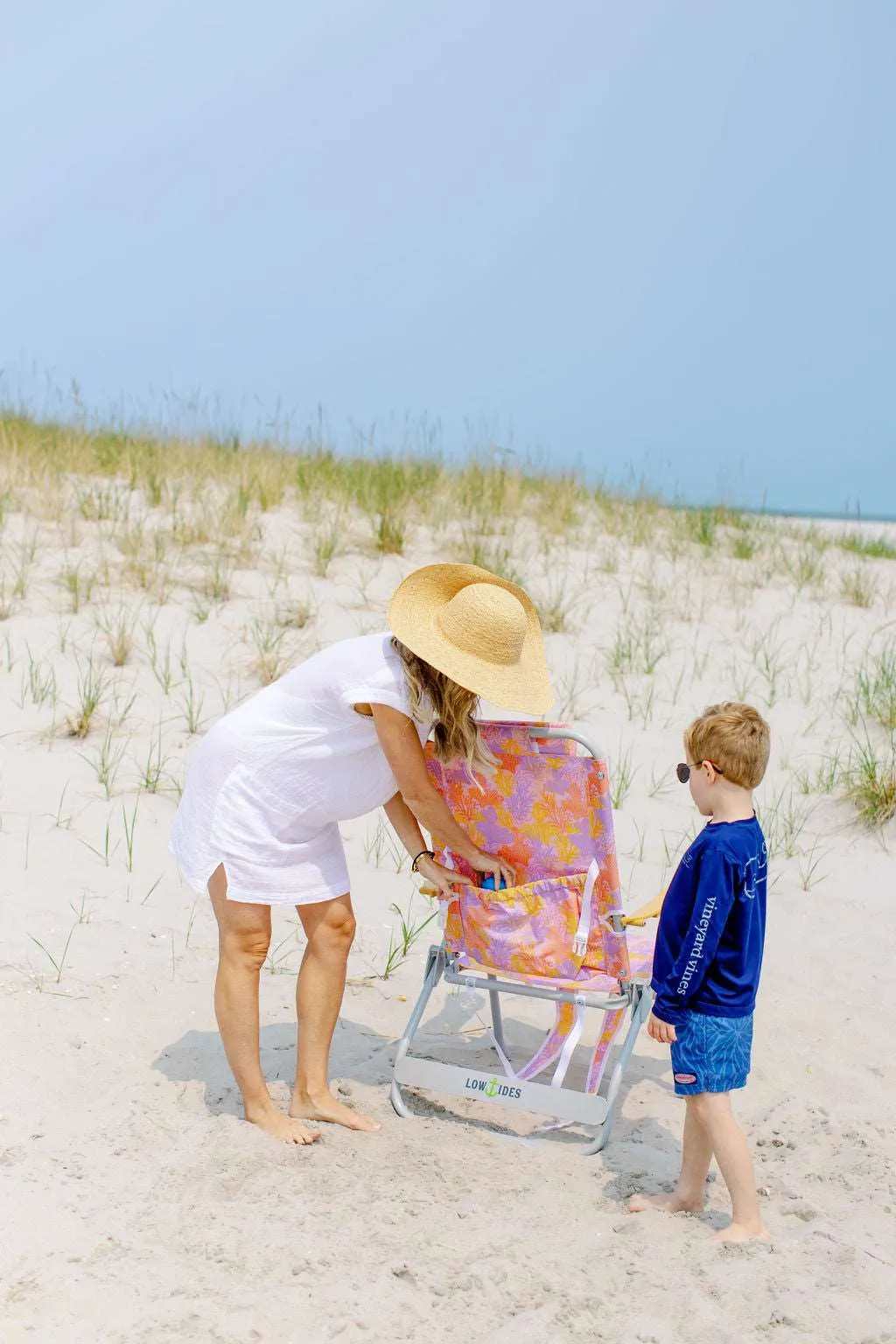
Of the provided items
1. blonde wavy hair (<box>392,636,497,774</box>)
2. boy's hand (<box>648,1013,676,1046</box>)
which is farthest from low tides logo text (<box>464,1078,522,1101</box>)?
blonde wavy hair (<box>392,636,497,774</box>)

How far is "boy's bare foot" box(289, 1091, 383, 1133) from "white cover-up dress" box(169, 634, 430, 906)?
2.01 feet

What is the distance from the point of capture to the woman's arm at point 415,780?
323 centimetres

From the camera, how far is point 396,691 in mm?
3221

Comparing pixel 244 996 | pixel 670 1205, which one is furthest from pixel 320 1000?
pixel 670 1205

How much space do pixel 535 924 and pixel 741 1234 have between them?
93cm

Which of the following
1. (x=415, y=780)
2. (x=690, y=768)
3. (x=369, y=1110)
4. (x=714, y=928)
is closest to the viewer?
(x=714, y=928)

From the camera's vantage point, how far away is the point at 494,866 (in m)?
3.55

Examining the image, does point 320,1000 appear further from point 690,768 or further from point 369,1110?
point 690,768

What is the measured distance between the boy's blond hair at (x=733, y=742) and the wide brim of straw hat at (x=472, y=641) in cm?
40

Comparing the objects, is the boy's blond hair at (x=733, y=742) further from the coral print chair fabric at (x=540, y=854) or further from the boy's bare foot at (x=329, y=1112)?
the boy's bare foot at (x=329, y=1112)

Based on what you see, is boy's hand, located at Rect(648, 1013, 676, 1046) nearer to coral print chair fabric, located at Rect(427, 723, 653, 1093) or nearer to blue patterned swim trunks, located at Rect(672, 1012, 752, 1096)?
blue patterned swim trunks, located at Rect(672, 1012, 752, 1096)

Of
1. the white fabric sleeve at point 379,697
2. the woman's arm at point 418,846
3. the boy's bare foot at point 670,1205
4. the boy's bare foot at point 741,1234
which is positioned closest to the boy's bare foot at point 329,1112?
the woman's arm at point 418,846

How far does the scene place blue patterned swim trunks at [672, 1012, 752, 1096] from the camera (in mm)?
3014

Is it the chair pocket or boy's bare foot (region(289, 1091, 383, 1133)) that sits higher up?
the chair pocket
